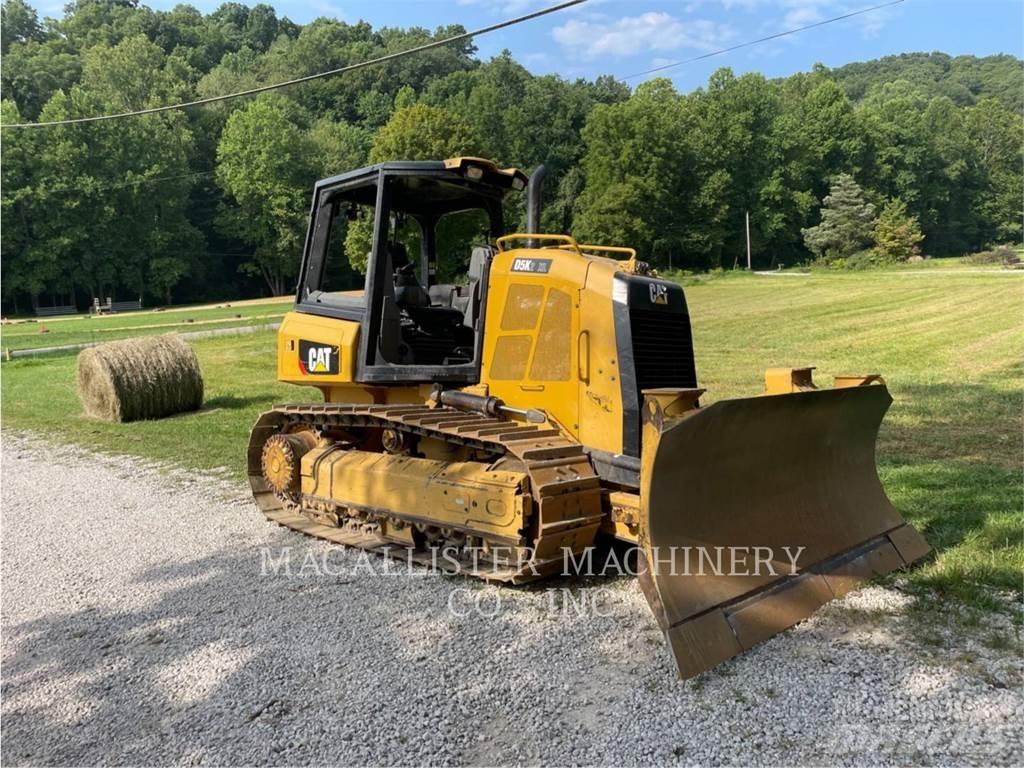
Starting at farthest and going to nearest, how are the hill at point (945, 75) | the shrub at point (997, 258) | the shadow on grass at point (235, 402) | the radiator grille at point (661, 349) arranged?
the hill at point (945, 75), the shrub at point (997, 258), the shadow on grass at point (235, 402), the radiator grille at point (661, 349)

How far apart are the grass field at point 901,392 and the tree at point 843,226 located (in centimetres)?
3080

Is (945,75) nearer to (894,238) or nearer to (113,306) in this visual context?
(894,238)

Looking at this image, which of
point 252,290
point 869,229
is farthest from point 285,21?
point 869,229

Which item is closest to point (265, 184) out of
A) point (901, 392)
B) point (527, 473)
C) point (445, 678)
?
point (901, 392)

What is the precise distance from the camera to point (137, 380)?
38.3ft

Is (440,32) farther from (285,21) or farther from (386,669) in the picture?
(386,669)

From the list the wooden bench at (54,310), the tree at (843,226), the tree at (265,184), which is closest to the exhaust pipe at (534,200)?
the wooden bench at (54,310)

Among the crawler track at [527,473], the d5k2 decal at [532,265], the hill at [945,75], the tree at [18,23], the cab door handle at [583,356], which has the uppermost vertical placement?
the tree at [18,23]

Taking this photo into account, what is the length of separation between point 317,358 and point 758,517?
136 inches

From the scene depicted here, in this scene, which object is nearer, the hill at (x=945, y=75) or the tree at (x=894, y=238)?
the tree at (x=894, y=238)

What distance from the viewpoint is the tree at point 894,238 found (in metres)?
54.5

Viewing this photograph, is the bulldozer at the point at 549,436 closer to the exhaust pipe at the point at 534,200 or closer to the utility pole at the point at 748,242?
the exhaust pipe at the point at 534,200

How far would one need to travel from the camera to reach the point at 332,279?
6.63m

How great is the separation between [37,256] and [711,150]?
50891mm
